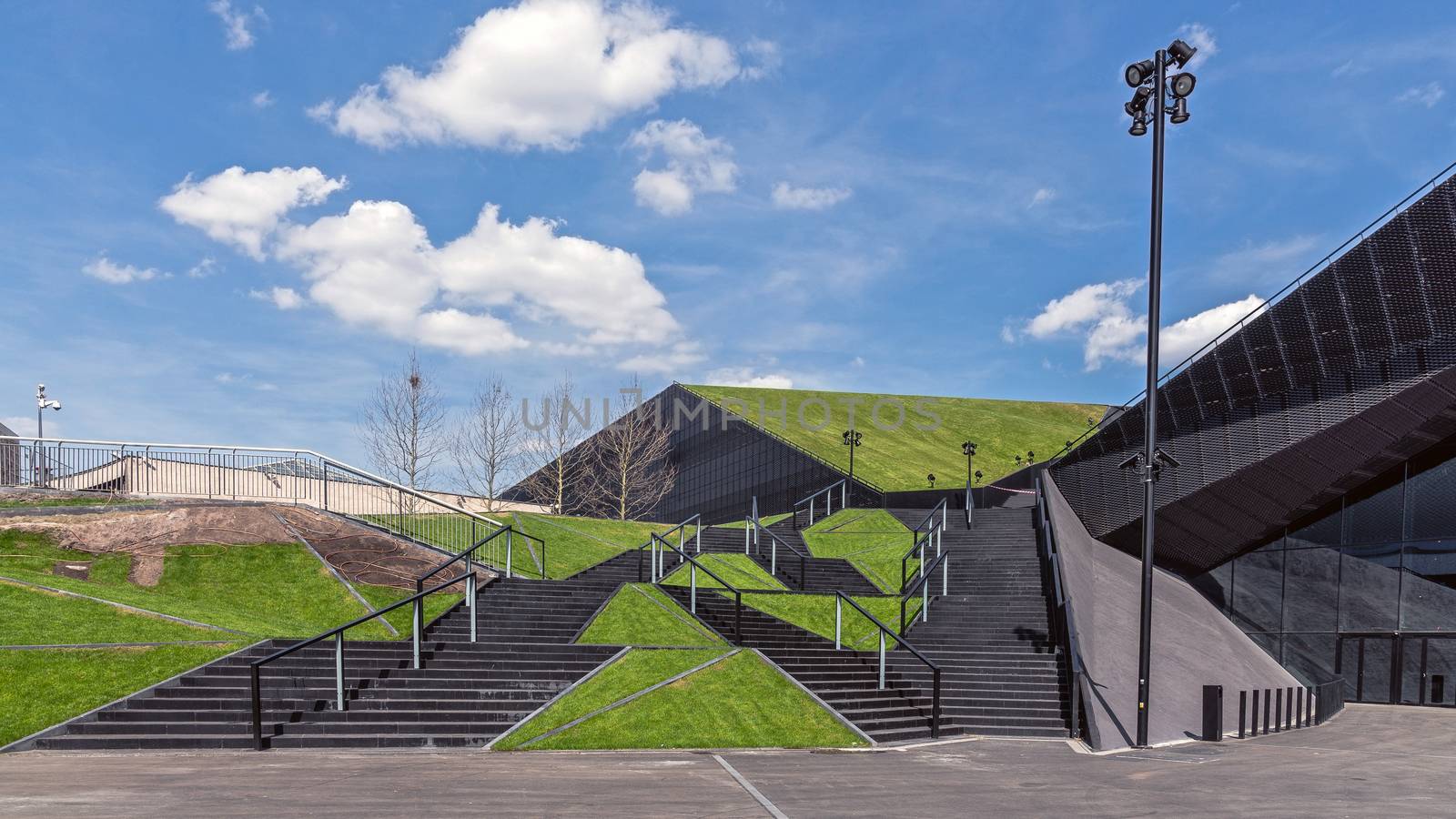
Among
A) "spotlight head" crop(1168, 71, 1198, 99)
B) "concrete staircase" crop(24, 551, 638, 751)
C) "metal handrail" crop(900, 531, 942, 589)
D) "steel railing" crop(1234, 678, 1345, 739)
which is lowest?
"steel railing" crop(1234, 678, 1345, 739)

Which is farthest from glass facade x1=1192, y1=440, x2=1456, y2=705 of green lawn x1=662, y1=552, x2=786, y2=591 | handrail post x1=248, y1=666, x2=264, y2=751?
handrail post x1=248, y1=666, x2=264, y2=751

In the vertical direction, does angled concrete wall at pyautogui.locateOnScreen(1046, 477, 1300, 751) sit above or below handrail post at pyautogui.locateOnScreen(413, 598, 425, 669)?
below

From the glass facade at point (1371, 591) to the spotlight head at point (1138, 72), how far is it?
13380 mm

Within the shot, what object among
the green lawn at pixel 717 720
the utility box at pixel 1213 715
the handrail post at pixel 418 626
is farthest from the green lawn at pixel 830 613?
the handrail post at pixel 418 626

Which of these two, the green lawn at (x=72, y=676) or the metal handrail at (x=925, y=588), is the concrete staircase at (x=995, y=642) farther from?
the green lawn at (x=72, y=676)

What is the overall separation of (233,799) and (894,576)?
60.5 ft

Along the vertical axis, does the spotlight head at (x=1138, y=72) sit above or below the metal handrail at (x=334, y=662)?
above

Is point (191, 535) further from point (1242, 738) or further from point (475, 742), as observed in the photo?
point (1242, 738)

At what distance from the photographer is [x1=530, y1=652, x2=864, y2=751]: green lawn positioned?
1268cm

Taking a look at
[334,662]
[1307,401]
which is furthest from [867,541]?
[334,662]

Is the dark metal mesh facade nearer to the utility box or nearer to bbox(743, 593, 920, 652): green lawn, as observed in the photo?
bbox(743, 593, 920, 652): green lawn

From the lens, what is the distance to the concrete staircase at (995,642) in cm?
1516

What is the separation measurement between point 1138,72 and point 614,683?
1075 centimetres

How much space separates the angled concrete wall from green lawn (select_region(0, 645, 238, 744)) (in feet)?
39.7
